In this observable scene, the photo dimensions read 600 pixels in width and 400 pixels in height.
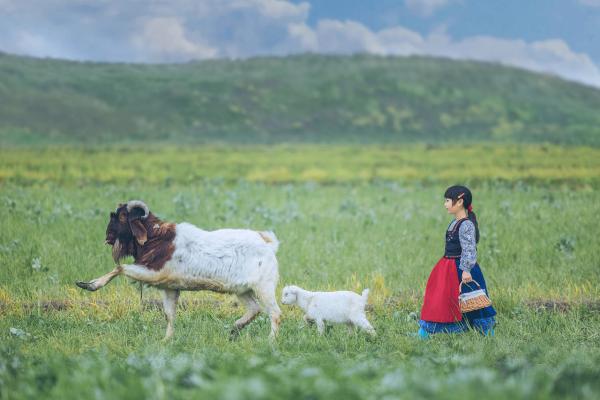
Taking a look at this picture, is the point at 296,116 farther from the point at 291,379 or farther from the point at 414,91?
the point at 291,379

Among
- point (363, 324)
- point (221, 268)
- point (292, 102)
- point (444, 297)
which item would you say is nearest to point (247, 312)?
point (221, 268)

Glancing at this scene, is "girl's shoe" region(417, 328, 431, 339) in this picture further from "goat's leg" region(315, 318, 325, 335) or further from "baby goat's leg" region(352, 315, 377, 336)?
"goat's leg" region(315, 318, 325, 335)

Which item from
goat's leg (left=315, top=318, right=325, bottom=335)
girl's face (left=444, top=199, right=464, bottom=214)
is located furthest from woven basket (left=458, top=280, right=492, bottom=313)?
goat's leg (left=315, top=318, right=325, bottom=335)

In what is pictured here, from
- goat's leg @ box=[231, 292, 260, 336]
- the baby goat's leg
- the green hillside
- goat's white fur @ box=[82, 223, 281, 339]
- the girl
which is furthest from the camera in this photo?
the green hillside

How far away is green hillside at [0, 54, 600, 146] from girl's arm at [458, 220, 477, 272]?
48.0 metres

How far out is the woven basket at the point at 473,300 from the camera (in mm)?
8406

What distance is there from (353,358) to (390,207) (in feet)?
43.4

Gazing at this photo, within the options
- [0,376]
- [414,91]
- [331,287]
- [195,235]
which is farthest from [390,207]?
[414,91]

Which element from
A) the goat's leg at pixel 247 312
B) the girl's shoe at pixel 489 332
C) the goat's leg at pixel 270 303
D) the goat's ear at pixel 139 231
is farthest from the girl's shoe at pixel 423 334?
the goat's ear at pixel 139 231

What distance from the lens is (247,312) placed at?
28.2 feet

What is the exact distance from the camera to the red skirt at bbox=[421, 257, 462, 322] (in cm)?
842

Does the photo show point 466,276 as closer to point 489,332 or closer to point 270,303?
point 489,332

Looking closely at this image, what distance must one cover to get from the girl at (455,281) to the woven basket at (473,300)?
6 cm

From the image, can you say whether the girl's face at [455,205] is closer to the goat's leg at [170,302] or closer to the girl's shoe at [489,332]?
the girl's shoe at [489,332]
